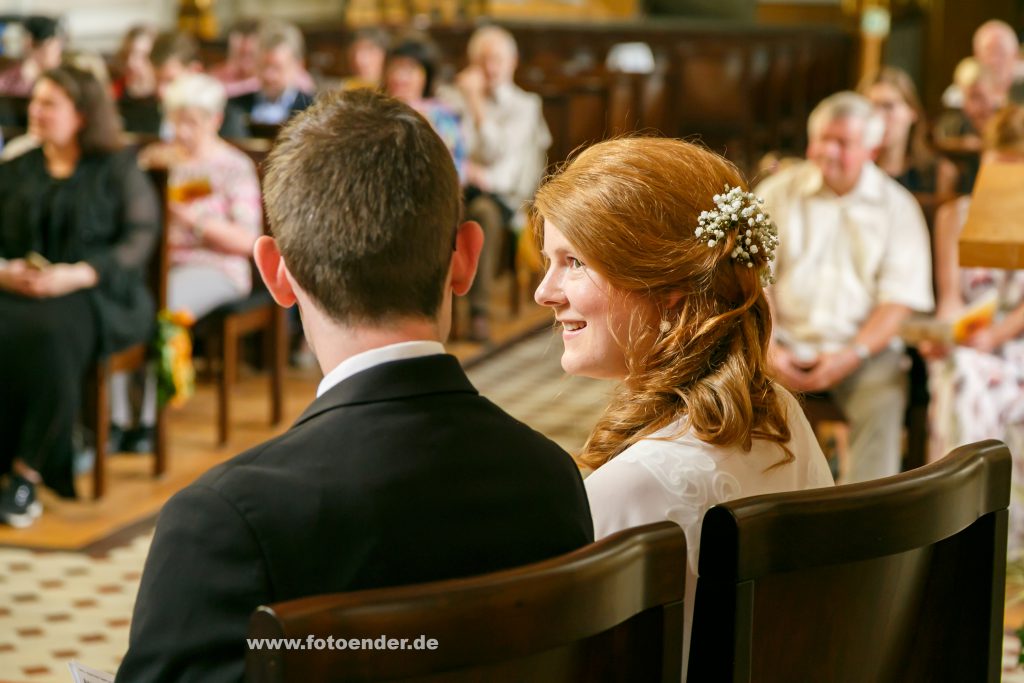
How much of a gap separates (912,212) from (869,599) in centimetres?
356

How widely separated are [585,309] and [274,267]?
26.5 inches

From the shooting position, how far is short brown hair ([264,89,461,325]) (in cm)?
128

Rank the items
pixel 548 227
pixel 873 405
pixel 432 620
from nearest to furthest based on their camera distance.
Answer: pixel 432 620 < pixel 548 227 < pixel 873 405

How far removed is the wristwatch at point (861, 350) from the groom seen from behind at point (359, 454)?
3.37 meters

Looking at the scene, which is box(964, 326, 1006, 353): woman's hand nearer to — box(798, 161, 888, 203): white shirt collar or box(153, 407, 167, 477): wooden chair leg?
box(798, 161, 888, 203): white shirt collar

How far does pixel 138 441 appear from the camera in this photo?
5.45 meters

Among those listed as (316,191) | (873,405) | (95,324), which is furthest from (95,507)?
(316,191)

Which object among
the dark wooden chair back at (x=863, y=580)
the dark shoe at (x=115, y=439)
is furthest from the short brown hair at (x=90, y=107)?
the dark wooden chair back at (x=863, y=580)

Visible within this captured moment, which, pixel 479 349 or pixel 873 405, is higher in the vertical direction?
pixel 873 405

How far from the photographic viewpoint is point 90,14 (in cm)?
1306

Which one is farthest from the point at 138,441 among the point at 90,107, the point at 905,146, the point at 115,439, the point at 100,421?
the point at 905,146

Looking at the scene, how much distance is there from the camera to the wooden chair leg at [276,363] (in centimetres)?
584

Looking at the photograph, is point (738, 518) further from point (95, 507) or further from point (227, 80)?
point (227, 80)

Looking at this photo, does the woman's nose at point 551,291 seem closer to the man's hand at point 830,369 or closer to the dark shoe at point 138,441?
the man's hand at point 830,369
